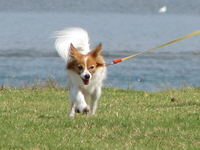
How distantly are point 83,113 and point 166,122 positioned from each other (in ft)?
4.91

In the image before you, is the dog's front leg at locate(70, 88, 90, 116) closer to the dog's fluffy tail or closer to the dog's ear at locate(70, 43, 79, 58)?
the dog's ear at locate(70, 43, 79, 58)

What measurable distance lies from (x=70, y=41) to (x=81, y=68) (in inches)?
35.2

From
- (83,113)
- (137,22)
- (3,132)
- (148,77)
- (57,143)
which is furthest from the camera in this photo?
(137,22)

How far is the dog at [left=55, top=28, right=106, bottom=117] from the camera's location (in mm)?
7574

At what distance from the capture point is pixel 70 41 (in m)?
8.28

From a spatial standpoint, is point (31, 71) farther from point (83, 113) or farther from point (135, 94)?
point (83, 113)

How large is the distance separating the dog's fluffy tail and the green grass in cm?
117

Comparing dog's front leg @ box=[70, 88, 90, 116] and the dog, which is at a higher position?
the dog

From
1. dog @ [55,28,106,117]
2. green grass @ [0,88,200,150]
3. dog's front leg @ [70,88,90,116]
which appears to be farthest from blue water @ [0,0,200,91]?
dog's front leg @ [70,88,90,116]

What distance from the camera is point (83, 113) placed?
25.6 feet

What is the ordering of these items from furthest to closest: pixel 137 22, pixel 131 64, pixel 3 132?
pixel 137 22 < pixel 131 64 < pixel 3 132

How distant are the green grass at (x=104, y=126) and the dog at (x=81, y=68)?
29cm

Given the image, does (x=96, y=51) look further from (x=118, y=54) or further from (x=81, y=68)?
(x=118, y=54)

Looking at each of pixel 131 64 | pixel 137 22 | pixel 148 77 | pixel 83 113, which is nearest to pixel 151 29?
pixel 137 22
